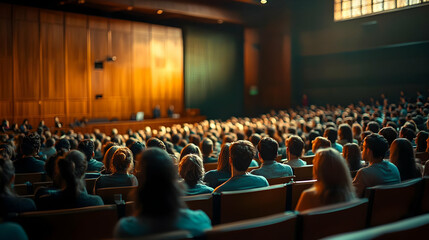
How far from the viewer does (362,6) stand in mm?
19750

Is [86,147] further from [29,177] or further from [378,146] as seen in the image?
[378,146]

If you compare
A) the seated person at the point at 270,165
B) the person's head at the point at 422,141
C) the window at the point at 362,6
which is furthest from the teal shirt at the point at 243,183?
the window at the point at 362,6

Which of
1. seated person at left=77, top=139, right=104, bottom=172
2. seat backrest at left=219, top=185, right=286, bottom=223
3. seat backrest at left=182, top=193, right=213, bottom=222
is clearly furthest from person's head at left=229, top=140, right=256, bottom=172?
seated person at left=77, top=139, right=104, bottom=172

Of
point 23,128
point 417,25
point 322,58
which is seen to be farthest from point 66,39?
point 417,25

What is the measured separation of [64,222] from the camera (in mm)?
2309

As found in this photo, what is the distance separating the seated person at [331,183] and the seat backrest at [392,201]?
35 cm

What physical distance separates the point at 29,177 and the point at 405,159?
374cm

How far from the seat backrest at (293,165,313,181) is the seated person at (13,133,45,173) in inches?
123

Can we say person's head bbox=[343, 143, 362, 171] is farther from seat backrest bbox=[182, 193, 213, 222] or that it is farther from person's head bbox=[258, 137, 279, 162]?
seat backrest bbox=[182, 193, 213, 222]

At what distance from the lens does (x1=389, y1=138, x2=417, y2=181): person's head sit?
139 inches

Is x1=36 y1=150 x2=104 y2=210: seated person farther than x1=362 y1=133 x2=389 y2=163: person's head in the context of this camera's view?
No

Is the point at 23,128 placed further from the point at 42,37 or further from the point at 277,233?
the point at 277,233

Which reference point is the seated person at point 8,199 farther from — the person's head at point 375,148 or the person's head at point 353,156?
the person's head at point 353,156

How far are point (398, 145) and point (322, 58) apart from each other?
19.2 meters
